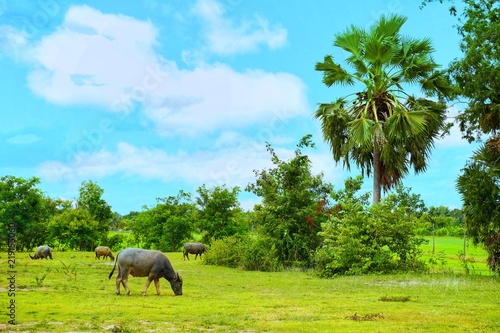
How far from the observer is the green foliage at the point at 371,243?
76.4 ft

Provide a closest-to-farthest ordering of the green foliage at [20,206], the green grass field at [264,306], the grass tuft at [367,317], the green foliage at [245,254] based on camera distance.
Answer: the green grass field at [264,306] < the grass tuft at [367,317] < the green foliage at [245,254] < the green foliage at [20,206]

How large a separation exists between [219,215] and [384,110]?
23595mm

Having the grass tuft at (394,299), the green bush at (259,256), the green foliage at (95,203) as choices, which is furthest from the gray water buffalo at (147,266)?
the green foliage at (95,203)

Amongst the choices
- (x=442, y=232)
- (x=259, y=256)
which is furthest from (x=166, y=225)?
(x=442, y=232)

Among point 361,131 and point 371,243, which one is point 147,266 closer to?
point 371,243

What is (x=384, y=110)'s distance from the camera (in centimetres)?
2869

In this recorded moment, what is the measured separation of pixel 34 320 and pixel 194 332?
3574 mm

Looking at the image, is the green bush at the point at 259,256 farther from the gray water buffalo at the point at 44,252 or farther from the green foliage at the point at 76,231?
the green foliage at the point at 76,231

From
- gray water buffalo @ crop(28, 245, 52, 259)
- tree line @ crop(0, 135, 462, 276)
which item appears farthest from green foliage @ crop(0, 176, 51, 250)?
tree line @ crop(0, 135, 462, 276)

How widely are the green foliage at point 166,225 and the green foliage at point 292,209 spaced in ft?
73.6

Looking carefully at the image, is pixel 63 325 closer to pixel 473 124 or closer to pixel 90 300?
pixel 90 300

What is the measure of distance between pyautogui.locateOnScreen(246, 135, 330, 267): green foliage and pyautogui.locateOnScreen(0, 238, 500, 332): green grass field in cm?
712

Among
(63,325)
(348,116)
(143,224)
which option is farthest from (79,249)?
(63,325)

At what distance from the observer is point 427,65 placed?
2817cm
